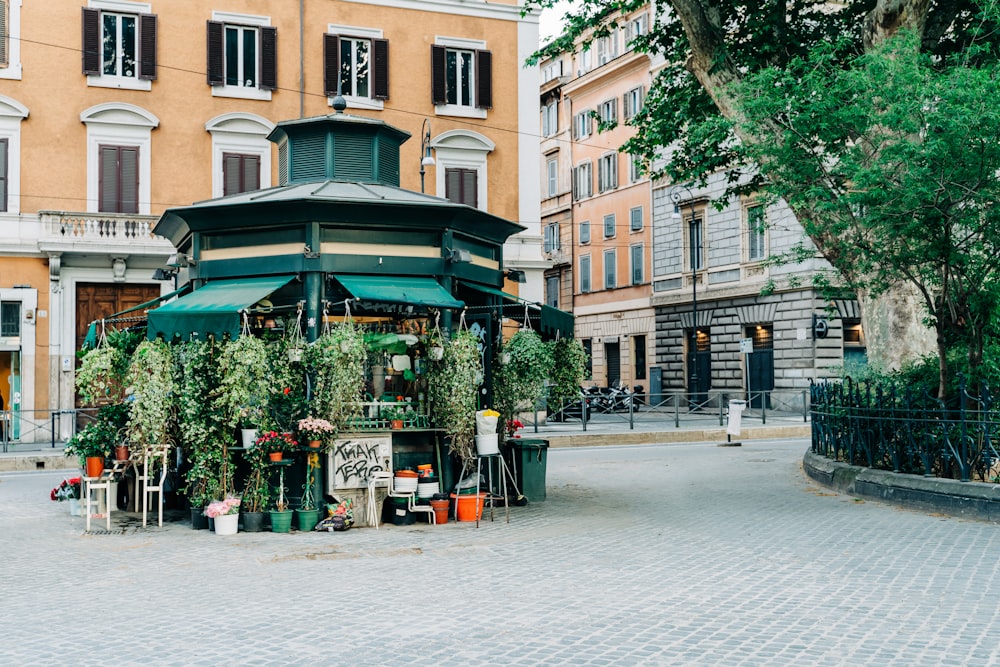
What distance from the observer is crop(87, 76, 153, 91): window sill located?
93.2 feet

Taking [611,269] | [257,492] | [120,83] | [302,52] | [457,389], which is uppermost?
[302,52]

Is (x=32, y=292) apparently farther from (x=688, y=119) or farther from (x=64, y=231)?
(x=688, y=119)

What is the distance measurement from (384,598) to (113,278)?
72.6 ft

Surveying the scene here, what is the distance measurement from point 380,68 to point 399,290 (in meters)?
20.2

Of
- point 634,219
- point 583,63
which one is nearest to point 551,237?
point 583,63

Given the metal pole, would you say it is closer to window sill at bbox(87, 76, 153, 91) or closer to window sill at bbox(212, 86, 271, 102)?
window sill at bbox(212, 86, 271, 102)

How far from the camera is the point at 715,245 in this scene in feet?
133

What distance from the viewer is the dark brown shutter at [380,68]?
31.2m

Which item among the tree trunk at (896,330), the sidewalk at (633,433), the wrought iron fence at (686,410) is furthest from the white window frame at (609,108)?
the tree trunk at (896,330)

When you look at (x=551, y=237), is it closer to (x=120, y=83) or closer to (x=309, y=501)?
(x=120, y=83)

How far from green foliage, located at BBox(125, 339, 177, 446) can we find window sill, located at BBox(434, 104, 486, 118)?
68.2ft

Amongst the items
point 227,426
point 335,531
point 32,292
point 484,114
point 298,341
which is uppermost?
point 484,114

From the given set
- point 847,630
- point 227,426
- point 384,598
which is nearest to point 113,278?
point 227,426

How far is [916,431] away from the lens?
13.2 m
